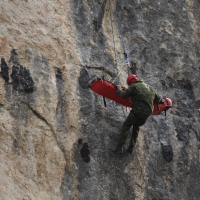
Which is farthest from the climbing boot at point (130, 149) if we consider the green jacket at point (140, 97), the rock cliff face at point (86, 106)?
the green jacket at point (140, 97)

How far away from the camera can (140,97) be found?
10.2m

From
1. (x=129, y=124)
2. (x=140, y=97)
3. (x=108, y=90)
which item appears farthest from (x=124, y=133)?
(x=108, y=90)

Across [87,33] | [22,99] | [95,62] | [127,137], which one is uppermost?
[87,33]

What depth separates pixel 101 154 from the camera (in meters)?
10.3

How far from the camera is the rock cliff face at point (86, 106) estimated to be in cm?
970

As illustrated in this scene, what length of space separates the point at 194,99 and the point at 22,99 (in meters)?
4.40

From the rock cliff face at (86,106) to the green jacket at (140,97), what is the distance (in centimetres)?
83

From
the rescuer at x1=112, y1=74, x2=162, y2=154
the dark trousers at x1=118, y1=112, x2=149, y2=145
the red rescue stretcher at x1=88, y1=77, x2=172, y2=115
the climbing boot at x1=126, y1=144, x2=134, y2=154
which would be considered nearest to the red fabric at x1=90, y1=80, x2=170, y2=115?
the red rescue stretcher at x1=88, y1=77, x2=172, y2=115

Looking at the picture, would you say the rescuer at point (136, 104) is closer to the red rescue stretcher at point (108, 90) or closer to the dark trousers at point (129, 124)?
the dark trousers at point (129, 124)

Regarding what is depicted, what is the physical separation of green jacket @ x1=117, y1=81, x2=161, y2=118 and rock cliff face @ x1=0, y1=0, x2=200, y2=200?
83 centimetres

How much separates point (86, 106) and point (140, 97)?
1.17 meters

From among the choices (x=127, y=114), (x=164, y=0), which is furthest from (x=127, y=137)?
(x=164, y=0)

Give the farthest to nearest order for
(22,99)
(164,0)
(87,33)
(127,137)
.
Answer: (164,0) → (87,33) → (127,137) → (22,99)

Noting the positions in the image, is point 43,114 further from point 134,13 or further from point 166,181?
point 134,13
